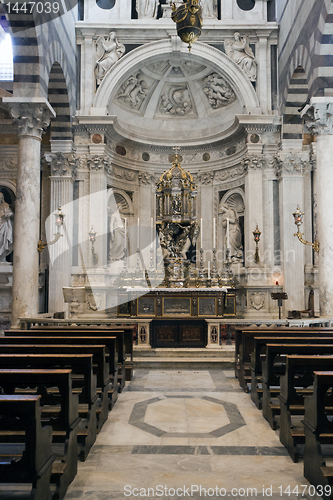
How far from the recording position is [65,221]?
1447 centimetres

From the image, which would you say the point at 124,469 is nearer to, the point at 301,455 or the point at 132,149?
the point at 301,455

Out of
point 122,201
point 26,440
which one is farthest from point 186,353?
point 122,201

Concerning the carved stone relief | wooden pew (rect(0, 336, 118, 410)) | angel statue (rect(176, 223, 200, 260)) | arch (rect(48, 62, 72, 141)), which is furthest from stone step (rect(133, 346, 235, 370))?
arch (rect(48, 62, 72, 141))

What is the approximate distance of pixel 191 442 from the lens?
443cm

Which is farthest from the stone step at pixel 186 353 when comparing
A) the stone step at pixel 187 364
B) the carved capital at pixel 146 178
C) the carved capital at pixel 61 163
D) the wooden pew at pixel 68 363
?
the carved capital at pixel 146 178

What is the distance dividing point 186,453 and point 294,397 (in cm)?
122

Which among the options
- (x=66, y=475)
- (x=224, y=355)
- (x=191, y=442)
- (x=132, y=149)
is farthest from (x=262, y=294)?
(x=66, y=475)

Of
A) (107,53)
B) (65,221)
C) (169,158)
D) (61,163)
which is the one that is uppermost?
(107,53)

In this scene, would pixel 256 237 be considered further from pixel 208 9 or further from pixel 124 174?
pixel 208 9

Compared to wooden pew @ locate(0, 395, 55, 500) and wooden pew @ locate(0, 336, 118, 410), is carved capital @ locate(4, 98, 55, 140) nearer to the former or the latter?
wooden pew @ locate(0, 336, 118, 410)

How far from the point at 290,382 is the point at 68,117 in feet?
41.5

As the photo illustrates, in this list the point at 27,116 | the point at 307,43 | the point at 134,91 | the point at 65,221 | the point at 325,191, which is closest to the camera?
the point at 27,116

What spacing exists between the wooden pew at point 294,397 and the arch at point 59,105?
12345mm

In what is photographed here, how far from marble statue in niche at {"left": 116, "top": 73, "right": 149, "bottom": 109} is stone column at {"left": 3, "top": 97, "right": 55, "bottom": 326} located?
6.24 metres
